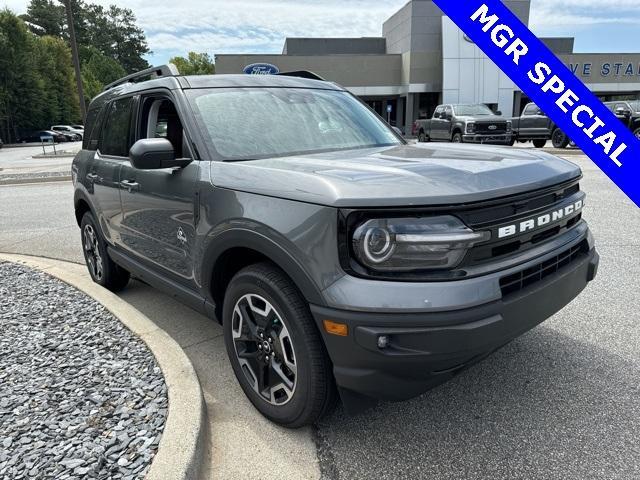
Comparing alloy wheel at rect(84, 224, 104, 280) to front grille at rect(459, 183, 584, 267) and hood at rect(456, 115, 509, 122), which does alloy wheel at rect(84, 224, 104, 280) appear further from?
hood at rect(456, 115, 509, 122)

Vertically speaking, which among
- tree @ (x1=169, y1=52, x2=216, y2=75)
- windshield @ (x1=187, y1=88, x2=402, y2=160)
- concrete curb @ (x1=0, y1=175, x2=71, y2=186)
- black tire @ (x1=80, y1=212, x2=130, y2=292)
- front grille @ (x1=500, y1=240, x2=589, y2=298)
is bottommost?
concrete curb @ (x1=0, y1=175, x2=71, y2=186)

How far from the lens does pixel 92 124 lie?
197 inches

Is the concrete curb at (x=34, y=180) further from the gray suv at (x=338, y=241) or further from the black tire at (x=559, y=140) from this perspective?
the black tire at (x=559, y=140)

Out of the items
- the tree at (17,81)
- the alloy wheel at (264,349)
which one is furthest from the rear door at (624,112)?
the tree at (17,81)

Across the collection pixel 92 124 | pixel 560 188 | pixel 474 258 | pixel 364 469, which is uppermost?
pixel 92 124

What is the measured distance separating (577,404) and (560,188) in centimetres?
121

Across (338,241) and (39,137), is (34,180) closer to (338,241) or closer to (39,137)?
(338,241)

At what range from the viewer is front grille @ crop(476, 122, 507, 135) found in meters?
18.9

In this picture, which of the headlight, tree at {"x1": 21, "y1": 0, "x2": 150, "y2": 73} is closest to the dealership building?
the headlight

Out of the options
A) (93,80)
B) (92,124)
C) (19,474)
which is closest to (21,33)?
(93,80)

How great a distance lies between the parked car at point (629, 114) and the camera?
17688 millimetres

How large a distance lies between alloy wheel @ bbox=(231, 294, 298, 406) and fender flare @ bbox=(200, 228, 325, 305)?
27 centimetres

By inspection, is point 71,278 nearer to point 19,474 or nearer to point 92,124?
point 92,124

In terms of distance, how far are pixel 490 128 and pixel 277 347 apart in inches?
723
